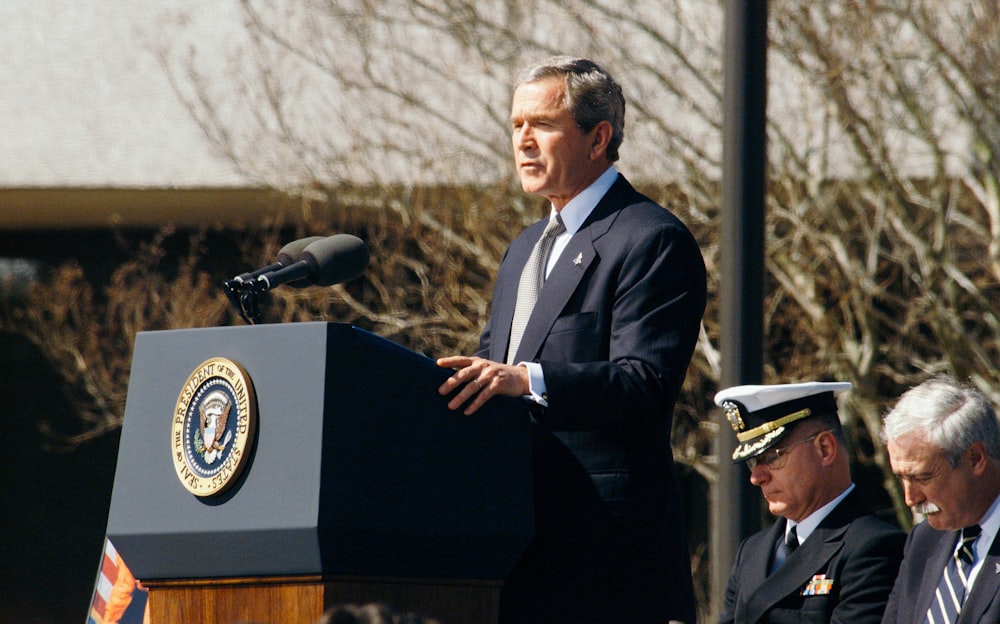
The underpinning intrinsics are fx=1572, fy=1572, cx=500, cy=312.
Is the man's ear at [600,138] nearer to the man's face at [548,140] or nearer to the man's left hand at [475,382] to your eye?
the man's face at [548,140]

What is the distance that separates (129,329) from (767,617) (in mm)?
7713

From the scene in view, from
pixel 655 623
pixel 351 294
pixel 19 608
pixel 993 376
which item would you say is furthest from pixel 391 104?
pixel 655 623

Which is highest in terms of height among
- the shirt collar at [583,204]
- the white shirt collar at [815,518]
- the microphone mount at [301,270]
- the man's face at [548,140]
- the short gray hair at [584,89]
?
the short gray hair at [584,89]

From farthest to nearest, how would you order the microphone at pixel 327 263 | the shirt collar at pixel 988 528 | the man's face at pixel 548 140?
the shirt collar at pixel 988 528 < the man's face at pixel 548 140 < the microphone at pixel 327 263

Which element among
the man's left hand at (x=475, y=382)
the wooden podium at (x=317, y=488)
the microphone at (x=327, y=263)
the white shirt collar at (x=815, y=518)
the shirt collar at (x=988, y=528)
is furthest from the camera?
the white shirt collar at (x=815, y=518)

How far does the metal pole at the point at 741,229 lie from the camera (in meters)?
4.65

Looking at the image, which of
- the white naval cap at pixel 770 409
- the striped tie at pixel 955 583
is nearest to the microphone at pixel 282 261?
the white naval cap at pixel 770 409

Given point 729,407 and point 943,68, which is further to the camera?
point 943,68

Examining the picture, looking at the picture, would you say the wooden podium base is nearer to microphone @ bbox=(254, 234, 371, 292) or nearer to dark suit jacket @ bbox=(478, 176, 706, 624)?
dark suit jacket @ bbox=(478, 176, 706, 624)

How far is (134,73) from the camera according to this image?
448 inches

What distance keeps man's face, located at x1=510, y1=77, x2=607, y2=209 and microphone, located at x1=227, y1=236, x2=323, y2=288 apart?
0.52m

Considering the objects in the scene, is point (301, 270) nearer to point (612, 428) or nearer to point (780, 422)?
point (612, 428)

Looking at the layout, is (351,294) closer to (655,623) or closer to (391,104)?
(391,104)

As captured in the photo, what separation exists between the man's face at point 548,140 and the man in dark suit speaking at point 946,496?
1.15 m
